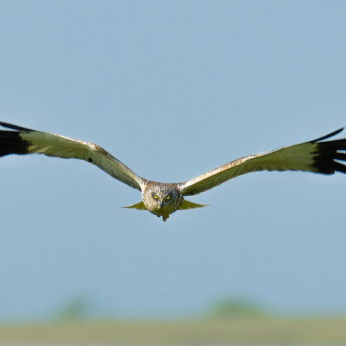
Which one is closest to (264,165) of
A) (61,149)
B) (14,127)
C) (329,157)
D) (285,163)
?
(285,163)

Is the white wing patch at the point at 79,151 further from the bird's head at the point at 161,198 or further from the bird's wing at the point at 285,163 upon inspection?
the bird's wing at the point at 285,163

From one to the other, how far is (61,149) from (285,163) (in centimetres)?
332

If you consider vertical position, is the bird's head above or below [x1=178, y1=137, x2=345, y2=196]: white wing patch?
below

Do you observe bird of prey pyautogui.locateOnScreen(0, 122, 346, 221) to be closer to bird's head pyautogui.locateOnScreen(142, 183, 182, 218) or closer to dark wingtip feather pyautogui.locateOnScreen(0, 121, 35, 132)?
bird's head pyautogui.locateOnScreen(142, 183, 182, 218)

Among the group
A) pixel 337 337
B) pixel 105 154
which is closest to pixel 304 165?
pixel 105 154

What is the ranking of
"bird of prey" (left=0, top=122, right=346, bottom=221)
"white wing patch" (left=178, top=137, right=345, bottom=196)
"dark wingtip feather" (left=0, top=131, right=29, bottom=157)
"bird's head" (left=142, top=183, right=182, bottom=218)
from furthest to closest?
"dark wingtip feather" (left=0, top=131, right=29, bottom=157)
"bird's head" (left=142, top=183, right=182, bottom=218)
"bird of prey" (left=0, top=122, right=346, bottom=221)
"white wing patch" (left=178, top=137, right=345, bottom=196)

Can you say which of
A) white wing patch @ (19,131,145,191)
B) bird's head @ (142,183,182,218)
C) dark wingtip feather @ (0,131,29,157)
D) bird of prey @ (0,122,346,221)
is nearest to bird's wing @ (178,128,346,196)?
bird of prey @ (0,122,346,221)

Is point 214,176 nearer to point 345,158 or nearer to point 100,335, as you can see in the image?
point 345,158

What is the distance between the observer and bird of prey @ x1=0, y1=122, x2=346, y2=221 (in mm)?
13141

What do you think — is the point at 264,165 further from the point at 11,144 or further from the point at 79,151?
the point at 11,144

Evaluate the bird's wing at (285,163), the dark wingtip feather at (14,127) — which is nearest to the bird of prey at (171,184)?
the bird's wing at (285,163)

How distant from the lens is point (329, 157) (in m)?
13.4

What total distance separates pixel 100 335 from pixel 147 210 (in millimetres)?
8292

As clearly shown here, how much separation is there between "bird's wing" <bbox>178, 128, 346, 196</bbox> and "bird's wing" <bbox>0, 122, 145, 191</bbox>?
3.12ft
